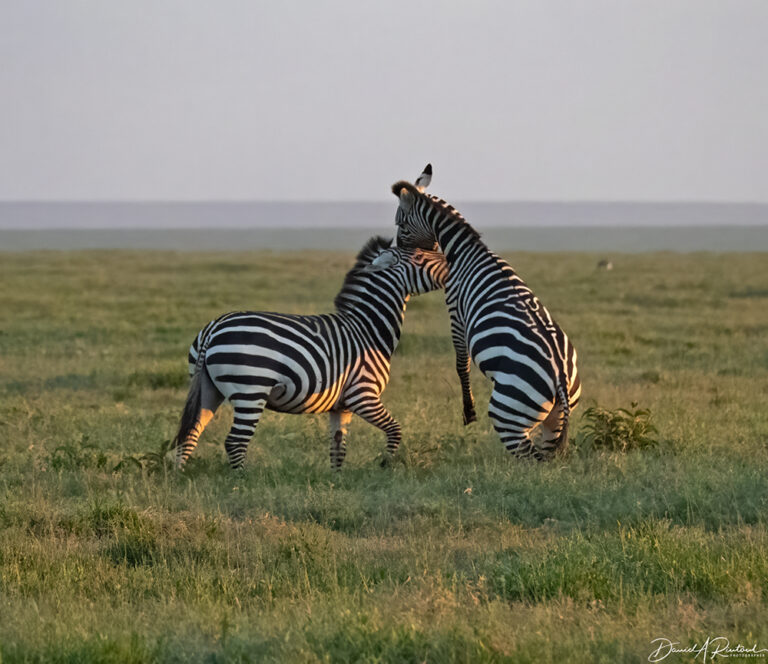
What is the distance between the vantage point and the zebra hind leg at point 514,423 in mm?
7910

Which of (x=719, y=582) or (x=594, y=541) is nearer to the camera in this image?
(x=719, y=582)

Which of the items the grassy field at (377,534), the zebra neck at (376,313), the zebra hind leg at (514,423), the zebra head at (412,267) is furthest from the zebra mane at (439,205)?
the grassy field at (377,534)

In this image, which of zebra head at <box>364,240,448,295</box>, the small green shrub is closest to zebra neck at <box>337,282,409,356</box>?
zebra head at <box>364,240,448,295</box>

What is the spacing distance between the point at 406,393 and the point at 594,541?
6.83 m

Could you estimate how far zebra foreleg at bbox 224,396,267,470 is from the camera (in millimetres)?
7641

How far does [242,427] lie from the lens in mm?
7773

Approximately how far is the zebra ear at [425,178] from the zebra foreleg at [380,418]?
224 cm

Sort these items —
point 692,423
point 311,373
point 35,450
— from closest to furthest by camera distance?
point 311,373, point 35,450, point 692,423

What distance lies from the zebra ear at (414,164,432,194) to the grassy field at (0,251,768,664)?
2.32 m

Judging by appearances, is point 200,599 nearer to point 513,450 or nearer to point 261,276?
point 513,450

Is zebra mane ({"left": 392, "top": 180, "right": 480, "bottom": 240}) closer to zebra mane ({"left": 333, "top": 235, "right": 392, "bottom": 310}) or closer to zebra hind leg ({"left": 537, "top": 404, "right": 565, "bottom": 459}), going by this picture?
zebra mane ({"left": 333, "top": 235, "right": 392, "bottom": 310})

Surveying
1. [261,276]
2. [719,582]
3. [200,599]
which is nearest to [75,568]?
[200,599]

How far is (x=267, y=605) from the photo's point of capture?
4953 millimetres

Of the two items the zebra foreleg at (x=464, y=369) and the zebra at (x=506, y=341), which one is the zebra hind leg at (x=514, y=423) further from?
the zebra foreleg at (x=464, y=369)
